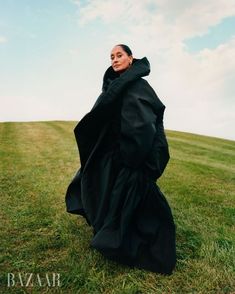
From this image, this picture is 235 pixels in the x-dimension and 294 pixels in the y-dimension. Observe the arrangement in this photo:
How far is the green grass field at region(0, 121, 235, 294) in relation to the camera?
390cm

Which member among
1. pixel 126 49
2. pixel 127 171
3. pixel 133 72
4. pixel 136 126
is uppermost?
pixel 126 49

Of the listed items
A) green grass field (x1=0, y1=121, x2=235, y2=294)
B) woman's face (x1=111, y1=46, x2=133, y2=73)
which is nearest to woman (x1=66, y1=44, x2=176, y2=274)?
woman's face (x1=111, y1=46, x2=133, y2=73)

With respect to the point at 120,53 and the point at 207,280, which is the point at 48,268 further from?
the point at 120,53

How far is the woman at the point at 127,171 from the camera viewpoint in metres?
4.09

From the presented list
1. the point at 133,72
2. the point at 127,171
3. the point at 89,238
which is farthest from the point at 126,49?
the point at 89,238

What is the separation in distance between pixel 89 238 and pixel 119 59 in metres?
2.44

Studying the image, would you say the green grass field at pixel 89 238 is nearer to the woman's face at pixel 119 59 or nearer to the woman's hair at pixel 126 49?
the woman's face at pixel 119 59

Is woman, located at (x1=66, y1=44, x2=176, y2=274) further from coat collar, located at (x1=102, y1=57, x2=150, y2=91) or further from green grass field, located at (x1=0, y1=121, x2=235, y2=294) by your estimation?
green grass field, located at (x1=0, y1=121, x2=235, y2=294)

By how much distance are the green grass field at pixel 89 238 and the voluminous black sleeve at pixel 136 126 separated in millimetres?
1323

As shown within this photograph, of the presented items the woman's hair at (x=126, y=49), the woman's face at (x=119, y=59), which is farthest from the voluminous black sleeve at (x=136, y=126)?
the woman's hair at (x=126, y=49)

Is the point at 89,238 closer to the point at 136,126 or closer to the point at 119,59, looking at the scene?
the point at 136,126

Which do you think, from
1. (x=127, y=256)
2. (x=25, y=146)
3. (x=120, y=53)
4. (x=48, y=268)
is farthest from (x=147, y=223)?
(x=25, y=146)

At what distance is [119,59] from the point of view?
452cm

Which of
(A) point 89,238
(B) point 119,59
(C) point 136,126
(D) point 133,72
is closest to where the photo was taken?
(C) point 136,126
